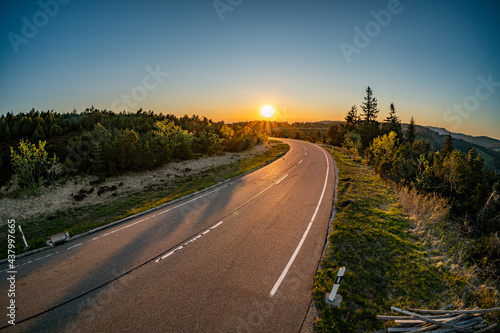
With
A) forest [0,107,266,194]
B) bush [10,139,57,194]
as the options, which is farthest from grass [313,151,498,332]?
bush [10,139,57,194]

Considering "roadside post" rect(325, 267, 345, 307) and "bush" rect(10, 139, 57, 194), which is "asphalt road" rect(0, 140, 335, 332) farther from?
"bush" rect(10, 139, 57, 194)

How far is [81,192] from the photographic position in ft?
48.3

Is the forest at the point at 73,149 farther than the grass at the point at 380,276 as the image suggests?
Yes

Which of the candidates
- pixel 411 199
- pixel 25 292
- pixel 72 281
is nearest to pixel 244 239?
pixel 72 281

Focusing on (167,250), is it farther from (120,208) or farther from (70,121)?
(70,121)

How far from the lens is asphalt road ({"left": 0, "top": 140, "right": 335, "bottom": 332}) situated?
4.74 metres

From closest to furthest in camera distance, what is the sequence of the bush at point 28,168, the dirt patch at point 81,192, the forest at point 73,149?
the dirt patch at point 81,192 → the bush at point 28,168 → the forest at point 73,149

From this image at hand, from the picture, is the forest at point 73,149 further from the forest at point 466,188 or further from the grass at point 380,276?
the forest at point 466,188

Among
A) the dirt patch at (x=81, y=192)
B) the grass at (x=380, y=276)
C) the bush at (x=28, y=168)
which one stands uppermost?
the bush at (x=28, y=168)

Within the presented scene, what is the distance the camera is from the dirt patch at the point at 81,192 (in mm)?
12422

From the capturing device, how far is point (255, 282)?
5.89 meters

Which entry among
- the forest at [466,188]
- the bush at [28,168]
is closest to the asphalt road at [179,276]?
the forest at [466,188]

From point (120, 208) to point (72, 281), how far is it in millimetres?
6361

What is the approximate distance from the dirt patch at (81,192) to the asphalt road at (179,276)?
6.19 m
